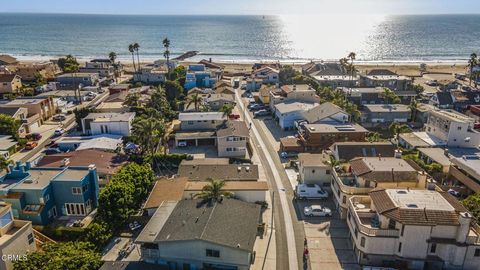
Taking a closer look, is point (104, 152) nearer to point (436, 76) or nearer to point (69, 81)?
point (69, 81)

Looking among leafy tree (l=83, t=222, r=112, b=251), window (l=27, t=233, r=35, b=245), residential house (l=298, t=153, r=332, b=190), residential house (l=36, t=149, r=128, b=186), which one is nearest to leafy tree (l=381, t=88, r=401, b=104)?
residential house (l=298, t=153, r=332, b=190)

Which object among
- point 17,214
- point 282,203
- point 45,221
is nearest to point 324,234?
point 282,203

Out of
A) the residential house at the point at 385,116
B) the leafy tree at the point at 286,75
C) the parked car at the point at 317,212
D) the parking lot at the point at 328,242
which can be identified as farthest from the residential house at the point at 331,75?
the parking lot at the point at 328,242

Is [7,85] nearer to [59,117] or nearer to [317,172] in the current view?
[59,117]

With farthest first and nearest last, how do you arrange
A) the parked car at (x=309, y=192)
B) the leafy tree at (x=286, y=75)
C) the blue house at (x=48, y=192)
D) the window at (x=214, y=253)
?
1. the leafy tree at (x=286, y=75)
2. the parked car at (x=309, y=192)
3. the blue house at (x=48, y=192)
4. the window at (x=214, y=253)

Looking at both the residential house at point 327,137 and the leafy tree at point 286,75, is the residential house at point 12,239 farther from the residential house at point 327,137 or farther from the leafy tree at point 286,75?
the leafy tree at point 286,75

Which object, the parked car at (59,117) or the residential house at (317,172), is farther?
the parked car at (59,117)
